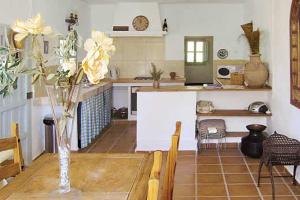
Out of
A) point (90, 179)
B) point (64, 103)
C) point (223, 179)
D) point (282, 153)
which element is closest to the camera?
point (64, 103)

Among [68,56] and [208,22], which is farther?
[208,22]

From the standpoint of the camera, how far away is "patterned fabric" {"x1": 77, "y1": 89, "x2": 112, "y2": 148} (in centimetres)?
560

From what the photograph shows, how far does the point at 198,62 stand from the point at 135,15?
3.14 m

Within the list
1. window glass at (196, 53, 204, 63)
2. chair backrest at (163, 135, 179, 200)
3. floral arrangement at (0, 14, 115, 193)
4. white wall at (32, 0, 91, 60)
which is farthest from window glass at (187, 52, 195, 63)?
floral arrangement at (0, 14, 115, 193)

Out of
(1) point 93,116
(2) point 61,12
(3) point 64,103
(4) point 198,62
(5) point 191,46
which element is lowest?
(1) point 93,116

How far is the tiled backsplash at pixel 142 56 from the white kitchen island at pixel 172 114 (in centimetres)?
237

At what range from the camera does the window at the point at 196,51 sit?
9.70 m

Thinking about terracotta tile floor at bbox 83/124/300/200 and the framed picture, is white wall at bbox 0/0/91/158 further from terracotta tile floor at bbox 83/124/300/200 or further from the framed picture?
the framed picture

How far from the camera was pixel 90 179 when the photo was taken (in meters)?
2.04

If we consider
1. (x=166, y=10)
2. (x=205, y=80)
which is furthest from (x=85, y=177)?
(x=205, y=80)

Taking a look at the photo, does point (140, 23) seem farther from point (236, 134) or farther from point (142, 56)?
point (236, 134)

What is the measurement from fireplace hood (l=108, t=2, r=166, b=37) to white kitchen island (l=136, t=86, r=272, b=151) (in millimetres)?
2412

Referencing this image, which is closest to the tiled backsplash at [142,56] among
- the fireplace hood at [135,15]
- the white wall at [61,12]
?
the fireplace hood at [135,15]

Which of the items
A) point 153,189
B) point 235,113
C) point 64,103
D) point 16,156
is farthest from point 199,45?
point 153,189
